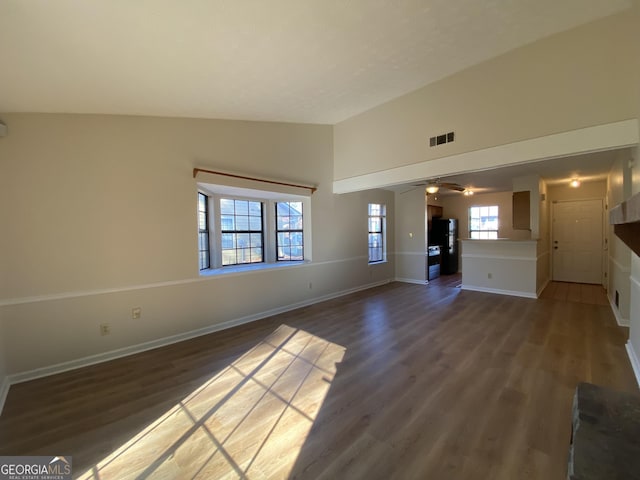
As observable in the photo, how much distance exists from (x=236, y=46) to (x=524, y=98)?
127 inches

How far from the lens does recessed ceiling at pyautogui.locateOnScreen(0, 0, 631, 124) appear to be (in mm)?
1734

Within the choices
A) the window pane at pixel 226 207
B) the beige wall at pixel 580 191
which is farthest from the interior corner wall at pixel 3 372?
the beige wall at pixel 580 191

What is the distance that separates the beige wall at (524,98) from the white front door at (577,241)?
17.6ft

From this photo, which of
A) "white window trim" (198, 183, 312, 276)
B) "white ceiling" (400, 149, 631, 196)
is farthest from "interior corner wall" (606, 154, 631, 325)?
"white window trim" (198, 183, 312, 276)

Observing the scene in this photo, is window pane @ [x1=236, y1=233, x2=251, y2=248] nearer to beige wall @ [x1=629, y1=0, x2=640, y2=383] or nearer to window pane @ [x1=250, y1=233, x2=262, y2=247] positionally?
window pane @ [x1=250, y1=233, x2=262, y2=247]

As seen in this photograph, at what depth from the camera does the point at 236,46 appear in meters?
2.29

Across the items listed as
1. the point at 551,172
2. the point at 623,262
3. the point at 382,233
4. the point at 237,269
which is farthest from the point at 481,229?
the point at 237,269

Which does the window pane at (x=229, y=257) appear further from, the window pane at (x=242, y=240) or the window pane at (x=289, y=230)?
the window pane at (x=289, y=230)

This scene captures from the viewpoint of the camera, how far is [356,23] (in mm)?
2375

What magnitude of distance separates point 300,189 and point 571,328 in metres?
4.59

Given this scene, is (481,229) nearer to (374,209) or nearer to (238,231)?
(374,209)

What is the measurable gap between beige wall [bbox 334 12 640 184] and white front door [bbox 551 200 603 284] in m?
5.38

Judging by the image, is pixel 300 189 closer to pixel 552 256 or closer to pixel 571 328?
pixel 571 328

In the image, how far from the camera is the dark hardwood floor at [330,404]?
1698mm
